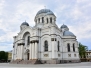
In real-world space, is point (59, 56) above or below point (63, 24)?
below

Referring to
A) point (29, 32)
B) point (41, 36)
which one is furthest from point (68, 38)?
point (29, 32)

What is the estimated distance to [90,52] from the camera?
8688cm

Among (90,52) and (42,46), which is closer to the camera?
(42,46)

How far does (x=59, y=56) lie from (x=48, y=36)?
265 inches

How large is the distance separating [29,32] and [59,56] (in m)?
12.2

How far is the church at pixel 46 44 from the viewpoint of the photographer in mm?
35250

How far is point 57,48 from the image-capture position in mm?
36312

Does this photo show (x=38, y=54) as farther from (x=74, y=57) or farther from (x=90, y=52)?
(x=90, y=52)

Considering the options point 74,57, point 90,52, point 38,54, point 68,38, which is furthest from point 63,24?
point 90,52

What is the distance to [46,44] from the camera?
36.8m

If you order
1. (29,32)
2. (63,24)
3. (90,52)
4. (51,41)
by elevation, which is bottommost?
(90,52)

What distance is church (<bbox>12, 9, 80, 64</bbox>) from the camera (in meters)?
35.2

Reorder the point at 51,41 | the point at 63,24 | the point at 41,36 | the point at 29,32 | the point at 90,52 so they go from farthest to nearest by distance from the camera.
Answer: the point at 90,52 < the point at 63,24 < the point at 29,32 < the point at 41,36 < the point at 51,41

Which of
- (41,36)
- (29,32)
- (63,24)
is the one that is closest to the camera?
(41,36)
